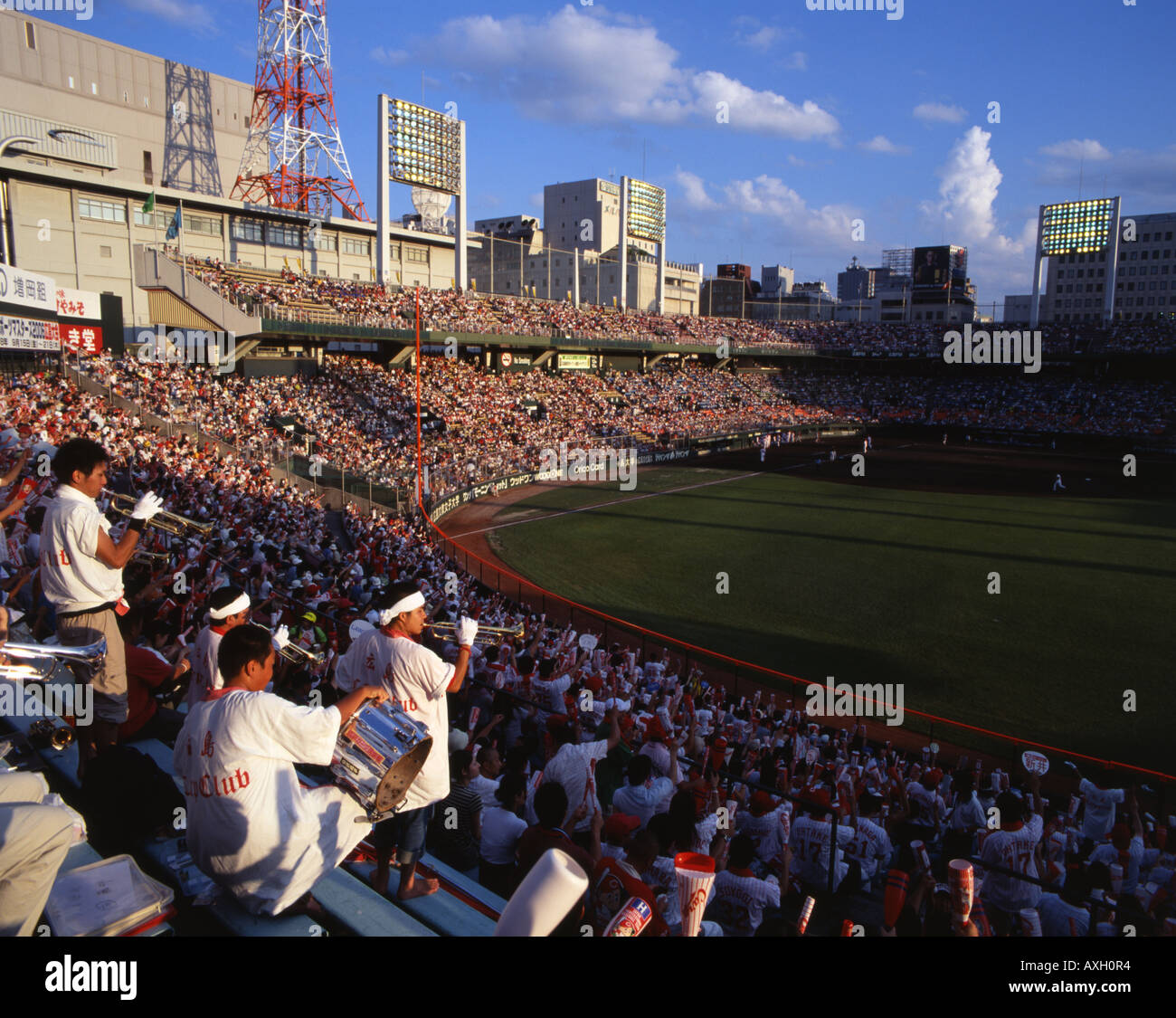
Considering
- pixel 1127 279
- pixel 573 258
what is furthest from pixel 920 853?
pixel 1127 279

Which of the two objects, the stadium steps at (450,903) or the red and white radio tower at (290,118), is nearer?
the stadium steps at (450,903)

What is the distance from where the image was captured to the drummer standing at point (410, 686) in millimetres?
3941

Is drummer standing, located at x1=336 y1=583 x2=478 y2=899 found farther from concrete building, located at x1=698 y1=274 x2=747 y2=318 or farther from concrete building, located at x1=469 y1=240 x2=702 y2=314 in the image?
concrete building, located at x1=698 y1=274 x2=747 y2=318

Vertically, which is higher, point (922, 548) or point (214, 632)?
point (214, 632)

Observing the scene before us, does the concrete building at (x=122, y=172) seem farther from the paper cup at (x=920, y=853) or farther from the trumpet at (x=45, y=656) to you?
the paper cup at (x=920, y=853)

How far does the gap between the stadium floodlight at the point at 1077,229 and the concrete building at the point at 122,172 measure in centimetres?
6062

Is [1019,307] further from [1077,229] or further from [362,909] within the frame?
[362,909]

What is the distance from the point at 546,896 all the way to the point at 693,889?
71 centimetres

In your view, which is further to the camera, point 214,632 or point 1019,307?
point 1019,307

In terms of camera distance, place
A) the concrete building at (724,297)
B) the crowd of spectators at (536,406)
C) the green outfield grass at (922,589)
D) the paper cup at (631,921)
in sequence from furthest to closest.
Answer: the concrete building at (724,297), the crowd of spectators at (536,406), the green outfield grass at (922,589), the paper cup at (631,921)

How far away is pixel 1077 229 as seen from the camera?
7438 cm

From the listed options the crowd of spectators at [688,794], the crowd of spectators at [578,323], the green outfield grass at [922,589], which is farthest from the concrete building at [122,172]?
the crowd of spectators at [688,794]

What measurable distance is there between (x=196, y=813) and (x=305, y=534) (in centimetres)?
1473

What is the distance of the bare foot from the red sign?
89.4 ft
